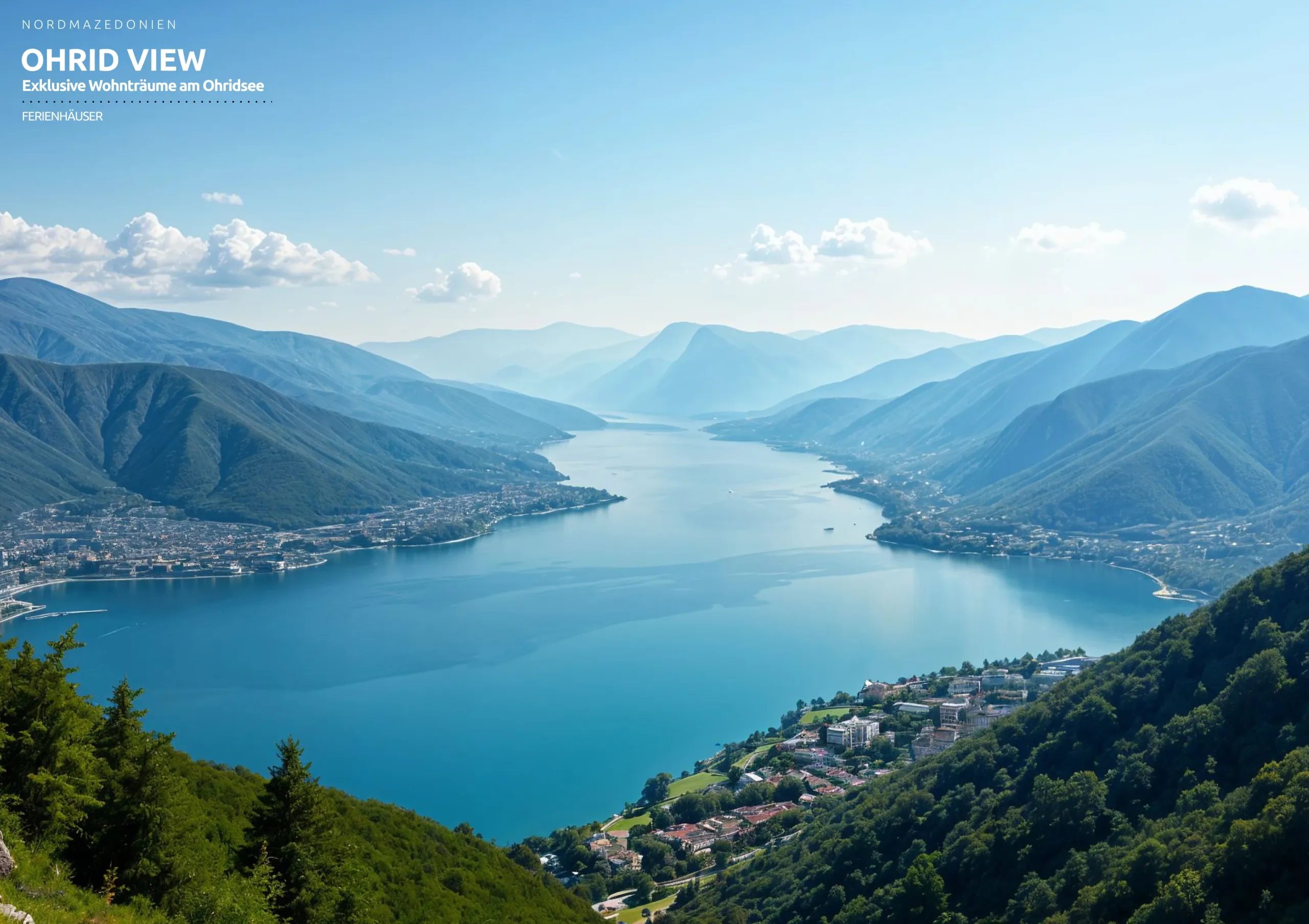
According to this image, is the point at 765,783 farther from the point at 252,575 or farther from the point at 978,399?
the point at 978,399

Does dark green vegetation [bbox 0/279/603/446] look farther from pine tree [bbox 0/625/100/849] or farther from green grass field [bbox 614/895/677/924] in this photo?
pine tree [bbox 0/625/100/849]

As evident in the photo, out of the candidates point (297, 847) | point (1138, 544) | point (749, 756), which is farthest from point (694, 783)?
point (1138, 544)

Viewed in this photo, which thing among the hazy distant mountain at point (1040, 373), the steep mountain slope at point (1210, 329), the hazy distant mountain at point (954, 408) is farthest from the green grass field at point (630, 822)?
the steep mountain slope at point (1210, 329)

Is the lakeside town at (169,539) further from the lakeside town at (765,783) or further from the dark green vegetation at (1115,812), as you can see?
the dark green vegetation at (1115,812)

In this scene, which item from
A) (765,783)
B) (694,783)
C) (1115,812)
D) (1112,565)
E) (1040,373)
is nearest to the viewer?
(1115,812)

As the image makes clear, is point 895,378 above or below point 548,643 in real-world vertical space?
above

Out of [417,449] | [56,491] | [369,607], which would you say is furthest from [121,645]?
[417,449]

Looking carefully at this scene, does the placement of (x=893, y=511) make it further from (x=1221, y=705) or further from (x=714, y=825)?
(x=1221, y=705)
